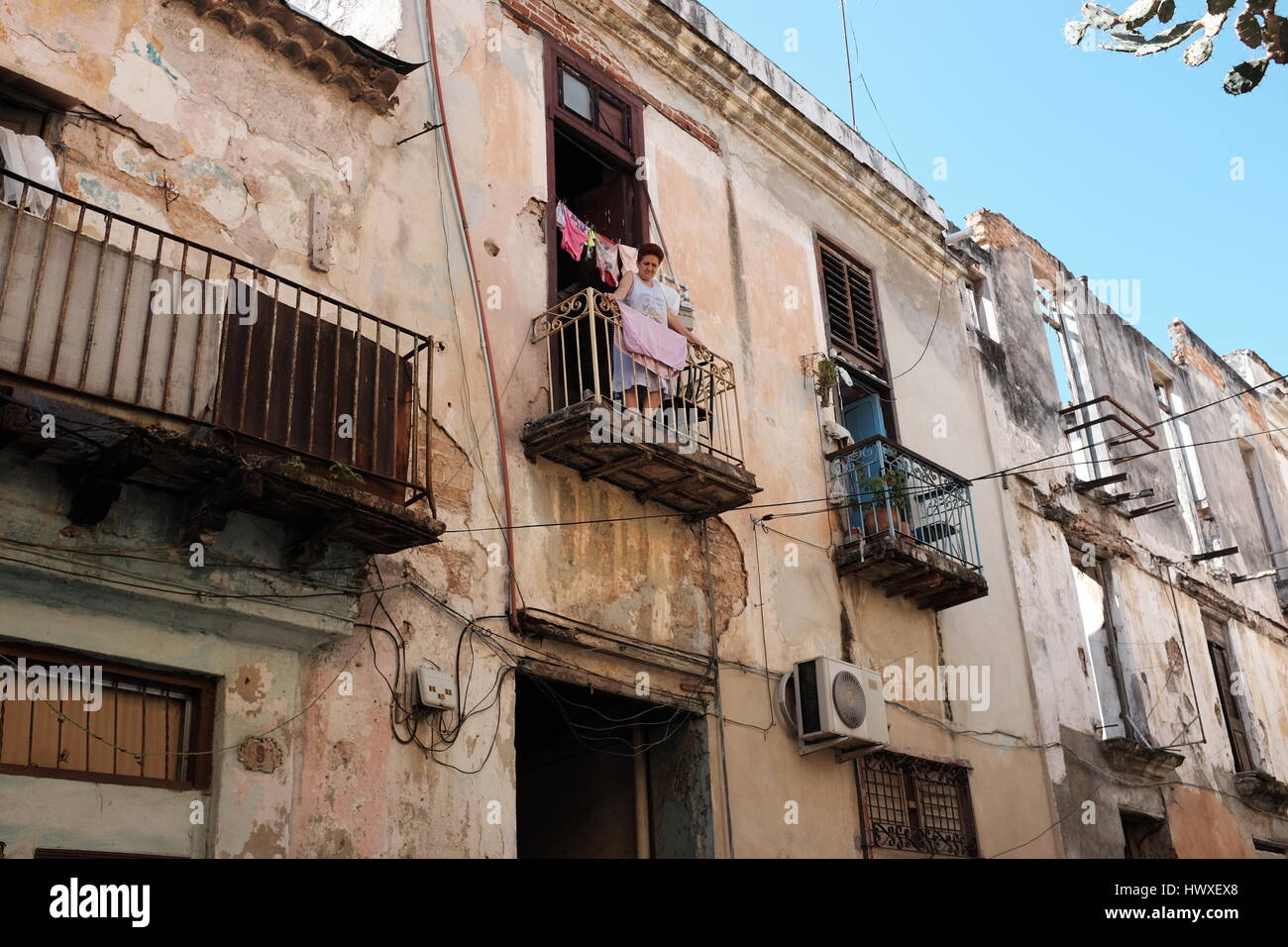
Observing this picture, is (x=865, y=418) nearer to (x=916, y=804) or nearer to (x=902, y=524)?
(x=902, y=524)

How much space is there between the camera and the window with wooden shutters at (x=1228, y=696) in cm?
1658

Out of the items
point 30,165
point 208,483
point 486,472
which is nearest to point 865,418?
point 486,472

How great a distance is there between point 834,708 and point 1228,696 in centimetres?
946

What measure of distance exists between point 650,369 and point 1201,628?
10807mm

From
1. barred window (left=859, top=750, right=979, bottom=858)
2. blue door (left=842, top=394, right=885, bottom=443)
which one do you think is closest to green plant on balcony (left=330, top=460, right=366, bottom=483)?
barred window (left=859, top=750, right=979, bottom=858)

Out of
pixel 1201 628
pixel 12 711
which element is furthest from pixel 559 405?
pixel 1201 628

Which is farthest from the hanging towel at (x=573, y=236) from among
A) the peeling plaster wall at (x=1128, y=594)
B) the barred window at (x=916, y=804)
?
the peeling plaster wall at (x=1128, y=594)

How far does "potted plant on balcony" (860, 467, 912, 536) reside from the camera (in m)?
11.3

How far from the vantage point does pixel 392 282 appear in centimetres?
856

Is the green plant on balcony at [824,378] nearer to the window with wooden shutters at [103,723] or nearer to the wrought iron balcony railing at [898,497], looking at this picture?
the wrought iron balcony railing at [898,497]

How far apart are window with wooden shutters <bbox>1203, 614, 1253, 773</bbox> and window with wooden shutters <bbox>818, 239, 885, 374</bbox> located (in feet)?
23.3

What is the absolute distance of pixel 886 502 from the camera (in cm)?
1123

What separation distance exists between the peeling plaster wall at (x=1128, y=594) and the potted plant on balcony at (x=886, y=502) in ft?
9.10
